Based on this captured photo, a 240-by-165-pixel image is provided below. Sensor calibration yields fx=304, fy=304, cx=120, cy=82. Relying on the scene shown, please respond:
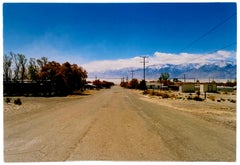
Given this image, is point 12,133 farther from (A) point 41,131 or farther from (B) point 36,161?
(B) point 36,161

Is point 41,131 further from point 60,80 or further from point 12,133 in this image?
point 60,80

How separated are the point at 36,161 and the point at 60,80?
45983mm

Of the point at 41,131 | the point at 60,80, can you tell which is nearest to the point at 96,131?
the point at 41,131

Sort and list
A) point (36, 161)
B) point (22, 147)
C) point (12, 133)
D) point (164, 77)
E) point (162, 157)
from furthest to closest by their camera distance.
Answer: point (164, 77) → point (12, 133) → point (22, 147) → point (162, 157) → point (36, 161)

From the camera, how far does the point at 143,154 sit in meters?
7.82

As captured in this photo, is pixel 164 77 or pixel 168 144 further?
pixel 164 77

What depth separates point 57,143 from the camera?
9117mm

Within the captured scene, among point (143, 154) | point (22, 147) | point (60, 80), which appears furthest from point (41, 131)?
point (60, 80)

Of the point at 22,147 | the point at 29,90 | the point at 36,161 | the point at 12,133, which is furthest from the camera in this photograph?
the point at 29,90

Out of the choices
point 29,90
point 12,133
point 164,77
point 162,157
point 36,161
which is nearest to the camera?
point 36,161

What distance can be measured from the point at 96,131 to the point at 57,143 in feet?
8.74

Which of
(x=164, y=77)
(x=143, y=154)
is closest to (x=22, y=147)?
(x=143, y=154)

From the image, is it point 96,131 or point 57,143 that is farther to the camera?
point 96,131

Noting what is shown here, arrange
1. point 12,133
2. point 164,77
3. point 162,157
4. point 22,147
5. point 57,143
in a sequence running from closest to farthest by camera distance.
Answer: point 162,157 < point 22,147 < point 57,143 < point 12,133 < point 164,77
